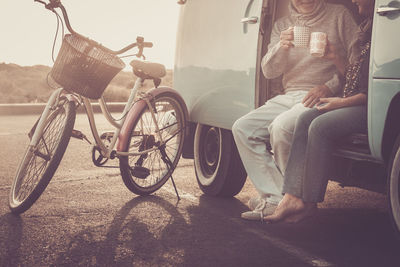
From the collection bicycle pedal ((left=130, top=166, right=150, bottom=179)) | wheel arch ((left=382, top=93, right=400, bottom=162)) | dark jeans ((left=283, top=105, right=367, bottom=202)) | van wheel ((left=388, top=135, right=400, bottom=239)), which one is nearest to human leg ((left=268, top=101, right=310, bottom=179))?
dark jeans ((left=283, top=105, right=367, bottom=202))

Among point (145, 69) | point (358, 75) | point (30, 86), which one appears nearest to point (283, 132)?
point (358, 75)

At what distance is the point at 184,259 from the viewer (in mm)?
3391

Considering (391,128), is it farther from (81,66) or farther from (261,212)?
(81,66)

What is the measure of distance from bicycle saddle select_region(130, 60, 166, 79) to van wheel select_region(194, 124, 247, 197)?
0.68 metres

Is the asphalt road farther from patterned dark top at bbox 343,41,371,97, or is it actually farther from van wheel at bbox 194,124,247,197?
patterned dark top at bbox 343,41,371,97

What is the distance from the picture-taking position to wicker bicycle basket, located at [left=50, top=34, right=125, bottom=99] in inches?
165

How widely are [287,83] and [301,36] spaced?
1.83 feet

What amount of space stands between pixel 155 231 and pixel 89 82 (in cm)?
109

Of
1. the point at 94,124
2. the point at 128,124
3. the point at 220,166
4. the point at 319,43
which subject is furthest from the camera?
the point at 220,166

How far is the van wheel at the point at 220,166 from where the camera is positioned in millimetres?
5039

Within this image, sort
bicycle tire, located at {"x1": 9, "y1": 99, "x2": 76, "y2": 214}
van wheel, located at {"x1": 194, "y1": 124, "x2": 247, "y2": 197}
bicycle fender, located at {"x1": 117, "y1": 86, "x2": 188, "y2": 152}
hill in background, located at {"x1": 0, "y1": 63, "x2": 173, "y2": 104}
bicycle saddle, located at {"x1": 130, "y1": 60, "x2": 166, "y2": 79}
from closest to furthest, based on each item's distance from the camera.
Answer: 1. bicycle tire, located at {"x1": 9, "y1": 99, "x2": 76, "y2": 214}
2. bicycle fender, located at {"x1": 117, "y1": 86, "x2": 188, "y2": 152}
3. bicycle saddle, located at {"x1": 130, "y1": 60, "x2": 166, "y2": 79}
4. van wheel, located at {"x1": 194, "y1": 124, "x2": 247, "y2": 197}
5. hill in background, located at {"x1": 0, "y1": 63, "x2": 173, "y2": 104}

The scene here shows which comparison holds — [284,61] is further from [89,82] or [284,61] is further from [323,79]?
[89,82]

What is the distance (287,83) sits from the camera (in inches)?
175

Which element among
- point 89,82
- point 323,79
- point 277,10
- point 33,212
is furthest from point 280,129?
point 33,212
